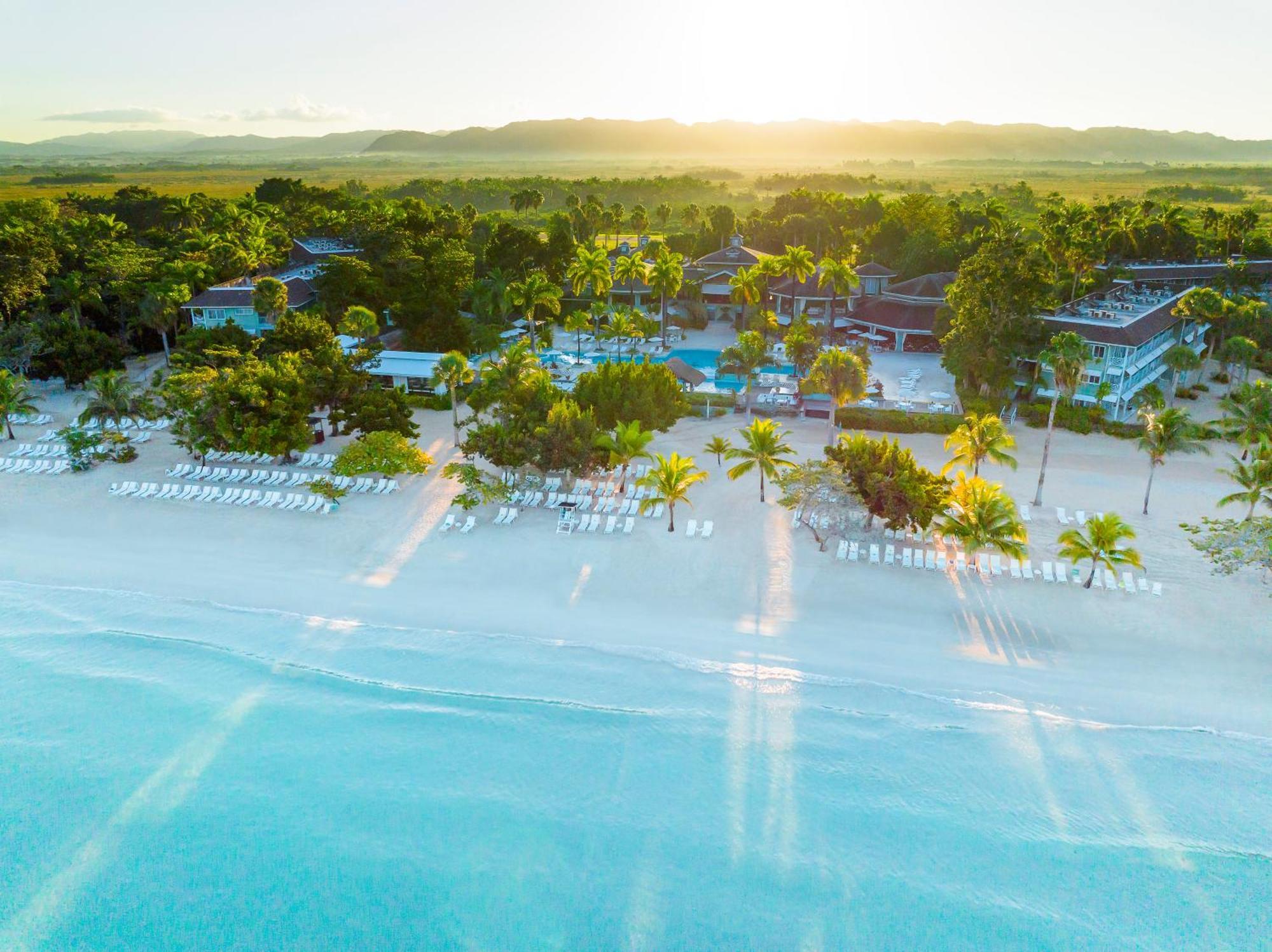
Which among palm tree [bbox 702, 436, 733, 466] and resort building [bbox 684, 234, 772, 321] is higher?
resort building [bbox 684, 234, 772, 321]

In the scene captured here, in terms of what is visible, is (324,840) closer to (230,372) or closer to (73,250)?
(230,372)

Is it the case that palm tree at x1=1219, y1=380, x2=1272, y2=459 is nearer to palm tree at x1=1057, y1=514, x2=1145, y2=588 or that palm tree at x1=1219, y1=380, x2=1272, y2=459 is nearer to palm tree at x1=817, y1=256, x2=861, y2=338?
palm tree at x1=1057, y1=514, x2=1145, y2=588

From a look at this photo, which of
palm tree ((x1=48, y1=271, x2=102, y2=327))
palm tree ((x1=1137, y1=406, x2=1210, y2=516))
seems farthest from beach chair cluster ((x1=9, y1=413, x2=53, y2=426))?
palm tree ((x1=1137, y1=406, x2=1210, y2=516))

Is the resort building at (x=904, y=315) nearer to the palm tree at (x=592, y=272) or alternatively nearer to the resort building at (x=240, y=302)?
the palm tree at (x=592, y=272)

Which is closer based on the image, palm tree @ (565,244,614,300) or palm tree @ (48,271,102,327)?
palm tree @ (48,271,102,327)

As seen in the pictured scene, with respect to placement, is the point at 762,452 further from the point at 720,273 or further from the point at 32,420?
the point at 720,273

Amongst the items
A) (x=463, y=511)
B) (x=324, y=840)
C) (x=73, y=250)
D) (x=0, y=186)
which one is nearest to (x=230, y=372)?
(x=463, y=511)

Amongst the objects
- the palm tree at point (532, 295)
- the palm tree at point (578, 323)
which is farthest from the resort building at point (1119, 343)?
the palm tree at point (532, 295)
